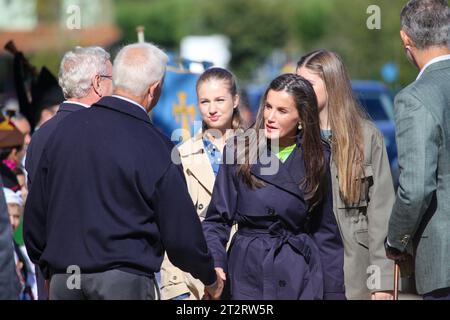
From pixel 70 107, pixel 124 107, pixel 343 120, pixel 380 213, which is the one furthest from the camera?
pixel 70 107

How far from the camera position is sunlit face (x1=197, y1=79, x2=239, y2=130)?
19.5 ft

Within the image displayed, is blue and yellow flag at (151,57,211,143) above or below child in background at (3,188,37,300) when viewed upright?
above

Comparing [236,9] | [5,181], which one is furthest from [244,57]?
[5,181]

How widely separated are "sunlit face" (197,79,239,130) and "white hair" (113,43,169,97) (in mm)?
1375

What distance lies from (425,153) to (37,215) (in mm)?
1995

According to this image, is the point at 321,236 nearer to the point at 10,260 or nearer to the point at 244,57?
the point at 10,260

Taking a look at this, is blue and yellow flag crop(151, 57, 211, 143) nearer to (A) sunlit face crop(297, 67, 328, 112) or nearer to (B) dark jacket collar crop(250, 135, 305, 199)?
(A) sunlit face crop(297, 67, 328, 112)

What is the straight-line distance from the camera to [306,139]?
16.4 feet

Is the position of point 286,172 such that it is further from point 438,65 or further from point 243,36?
point 243,36

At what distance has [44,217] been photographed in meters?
4.55

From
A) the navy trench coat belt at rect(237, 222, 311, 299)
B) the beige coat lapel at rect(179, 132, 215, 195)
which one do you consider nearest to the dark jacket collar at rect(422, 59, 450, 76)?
the navy trench coat belt at rect(237, 222, 311, 299)

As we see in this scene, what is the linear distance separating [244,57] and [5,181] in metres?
36.2

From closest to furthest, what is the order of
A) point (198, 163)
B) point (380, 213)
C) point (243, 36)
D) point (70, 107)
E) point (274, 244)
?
point (274, 244), point (380, 213), point (70, 107), point (198, 163), point (243, 36)

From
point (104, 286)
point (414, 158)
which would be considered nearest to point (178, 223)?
point (104, 286)
